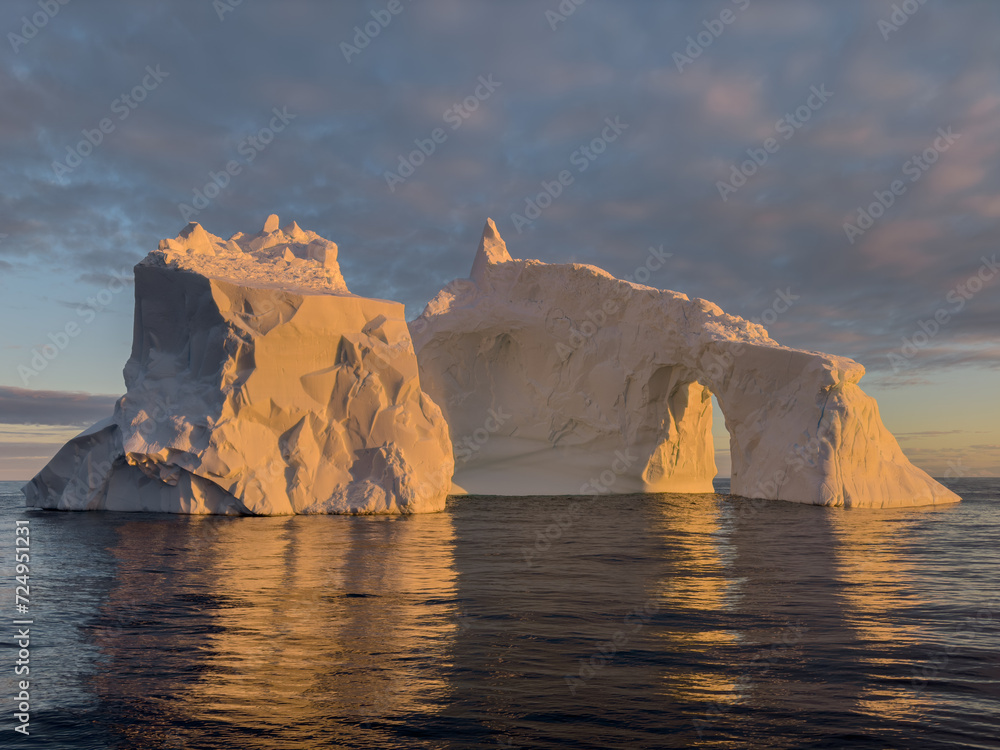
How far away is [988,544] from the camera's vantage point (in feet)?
49.6

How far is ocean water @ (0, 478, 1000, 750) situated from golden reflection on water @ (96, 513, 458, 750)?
0.03m

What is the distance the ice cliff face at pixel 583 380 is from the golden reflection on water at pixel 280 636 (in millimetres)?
19887

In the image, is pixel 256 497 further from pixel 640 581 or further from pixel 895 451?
pixel 895 451

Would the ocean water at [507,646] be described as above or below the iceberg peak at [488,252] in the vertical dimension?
below

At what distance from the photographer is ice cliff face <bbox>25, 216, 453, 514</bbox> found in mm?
21672

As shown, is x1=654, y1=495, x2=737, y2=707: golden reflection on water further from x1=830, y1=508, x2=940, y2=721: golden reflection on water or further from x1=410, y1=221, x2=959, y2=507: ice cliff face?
x1=410, y1=221, x2=959, y2=507: ice cliff face

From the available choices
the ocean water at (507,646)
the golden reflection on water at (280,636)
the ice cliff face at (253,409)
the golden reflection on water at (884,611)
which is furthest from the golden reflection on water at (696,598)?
the ice cliff face at (253,409)

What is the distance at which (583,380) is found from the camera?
3431 centimetres

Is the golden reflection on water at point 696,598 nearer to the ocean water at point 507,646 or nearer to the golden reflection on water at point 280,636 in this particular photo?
the ocean water at point 507,646

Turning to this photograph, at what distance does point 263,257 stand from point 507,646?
77.7 feet

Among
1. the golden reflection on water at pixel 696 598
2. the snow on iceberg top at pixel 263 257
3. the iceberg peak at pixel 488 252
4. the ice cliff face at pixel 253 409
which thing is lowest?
the golden reflection on water at pixel 696 598

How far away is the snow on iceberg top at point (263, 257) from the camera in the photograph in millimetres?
24281

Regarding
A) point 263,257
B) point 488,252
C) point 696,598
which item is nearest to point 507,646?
point 696,598

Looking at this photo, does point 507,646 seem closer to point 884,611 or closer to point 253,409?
point 884,611
